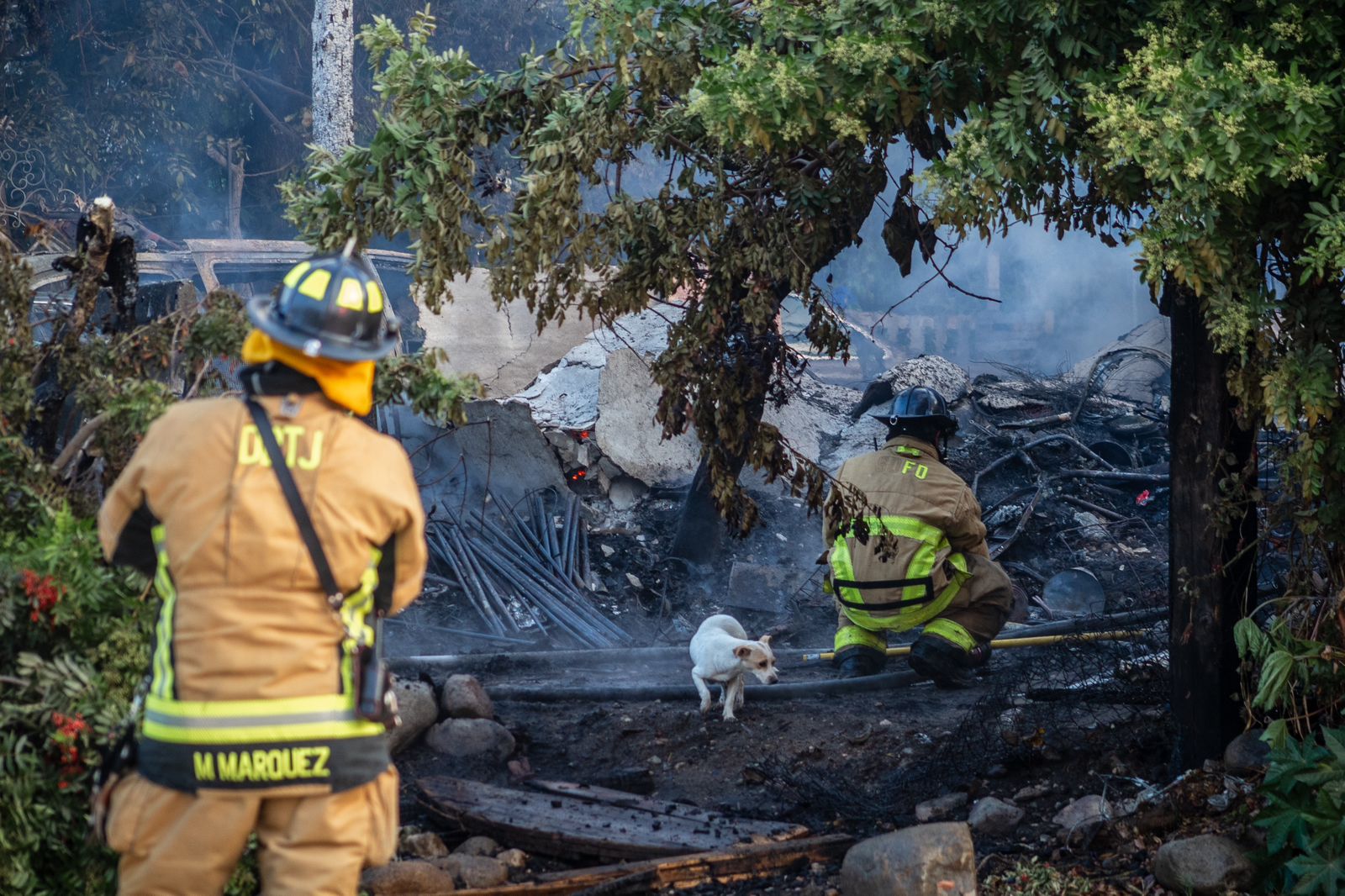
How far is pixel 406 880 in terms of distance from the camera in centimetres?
454

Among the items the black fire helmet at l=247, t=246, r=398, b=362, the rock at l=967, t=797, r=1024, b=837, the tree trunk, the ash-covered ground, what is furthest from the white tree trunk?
the black fire helmet at l=247, t=246, r=398, b=362

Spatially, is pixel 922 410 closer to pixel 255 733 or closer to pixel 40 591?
pixel 40 591

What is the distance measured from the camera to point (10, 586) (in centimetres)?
362

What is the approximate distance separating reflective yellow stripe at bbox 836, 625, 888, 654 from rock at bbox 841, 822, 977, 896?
3016mm

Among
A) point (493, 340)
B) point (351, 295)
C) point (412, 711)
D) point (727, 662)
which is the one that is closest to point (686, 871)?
point (727, 662)

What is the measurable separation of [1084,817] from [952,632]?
216cm

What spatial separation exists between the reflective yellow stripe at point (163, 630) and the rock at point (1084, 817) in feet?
11.7

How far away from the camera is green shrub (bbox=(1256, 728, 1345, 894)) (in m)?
3.83

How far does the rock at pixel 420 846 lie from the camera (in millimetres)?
5082

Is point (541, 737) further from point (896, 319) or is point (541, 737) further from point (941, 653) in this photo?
point (896, 319)

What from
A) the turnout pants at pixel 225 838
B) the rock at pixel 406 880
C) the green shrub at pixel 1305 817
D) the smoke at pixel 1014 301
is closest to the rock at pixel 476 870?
the rock at pixel 406 880

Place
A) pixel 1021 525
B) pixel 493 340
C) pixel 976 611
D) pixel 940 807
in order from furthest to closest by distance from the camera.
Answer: pixel 493 340, pixel 1021 525, pixel 976 611, pixel 940 807

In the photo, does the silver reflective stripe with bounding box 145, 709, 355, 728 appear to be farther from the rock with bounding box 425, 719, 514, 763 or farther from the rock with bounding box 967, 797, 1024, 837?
the rock with bounding box 425, 719, 514, 763

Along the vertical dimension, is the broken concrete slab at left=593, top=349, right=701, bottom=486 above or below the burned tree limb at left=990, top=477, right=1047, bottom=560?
above
